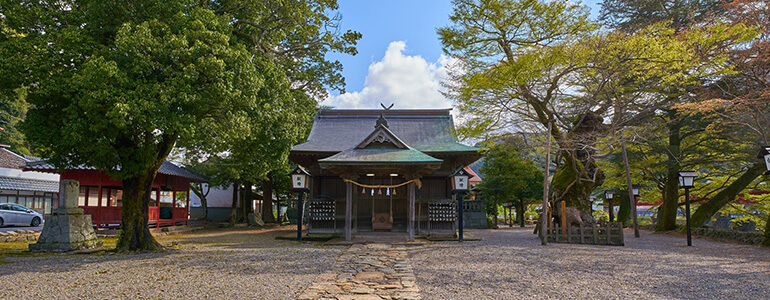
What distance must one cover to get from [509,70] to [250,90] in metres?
8.39

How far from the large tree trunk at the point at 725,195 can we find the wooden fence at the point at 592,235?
8097 millimetres

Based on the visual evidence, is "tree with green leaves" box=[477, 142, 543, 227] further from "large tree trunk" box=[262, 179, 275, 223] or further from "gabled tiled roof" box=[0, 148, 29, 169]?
"gabled tiled roof" box=[0, 148, 29, 169]

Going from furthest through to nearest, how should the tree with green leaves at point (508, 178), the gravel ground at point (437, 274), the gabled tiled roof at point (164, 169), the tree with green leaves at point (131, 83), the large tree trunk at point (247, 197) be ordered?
1. the large tree trunk at point (247, 197)
2. the tree with green leaves at point (508, 178)
3. the gabled tiled roof at point (164, 169)
4. the tree with green leaves at point (131, 83)
5. the gravel ground at point (437, 274)

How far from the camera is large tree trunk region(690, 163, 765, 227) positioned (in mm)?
17312

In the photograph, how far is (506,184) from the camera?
87.5ft

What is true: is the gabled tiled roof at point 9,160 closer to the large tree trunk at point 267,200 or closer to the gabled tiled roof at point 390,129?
the large tree trunk at point 267,200

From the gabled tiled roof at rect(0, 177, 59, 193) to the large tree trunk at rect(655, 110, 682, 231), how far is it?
33903 millimetres

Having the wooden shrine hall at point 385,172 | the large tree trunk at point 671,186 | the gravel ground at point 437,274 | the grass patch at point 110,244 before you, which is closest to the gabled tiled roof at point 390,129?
the wooden shrine hall at point 385,172

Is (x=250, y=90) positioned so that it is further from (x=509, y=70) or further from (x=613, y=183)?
(x=613, y=183)

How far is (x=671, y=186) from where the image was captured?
21.0 meters

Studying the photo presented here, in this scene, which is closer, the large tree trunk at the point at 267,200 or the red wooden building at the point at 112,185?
the red wooden building at the point at 112,185

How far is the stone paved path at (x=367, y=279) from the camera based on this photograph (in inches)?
236

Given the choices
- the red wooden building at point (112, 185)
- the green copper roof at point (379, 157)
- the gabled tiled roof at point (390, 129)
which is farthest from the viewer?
the red wooden building at point (112, 185)

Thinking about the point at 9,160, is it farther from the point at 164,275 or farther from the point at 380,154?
the point at 164,275
